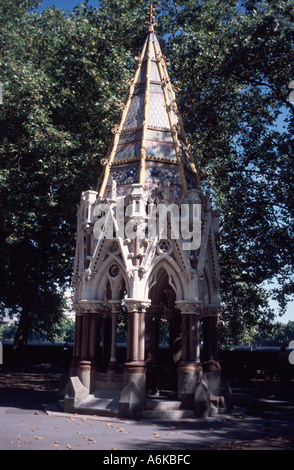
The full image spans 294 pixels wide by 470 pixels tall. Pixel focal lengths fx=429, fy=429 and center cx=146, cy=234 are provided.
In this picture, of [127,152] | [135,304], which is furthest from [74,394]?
[127,152]

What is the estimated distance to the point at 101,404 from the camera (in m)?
11.0

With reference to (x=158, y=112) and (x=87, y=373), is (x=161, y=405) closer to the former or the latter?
(x=87, y=373)

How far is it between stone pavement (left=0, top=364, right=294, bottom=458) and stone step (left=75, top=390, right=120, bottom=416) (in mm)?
324

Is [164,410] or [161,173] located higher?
[161,173]

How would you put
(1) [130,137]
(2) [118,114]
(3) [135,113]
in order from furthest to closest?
(2) [118,114], (3) [135,113], (1) [130,137]

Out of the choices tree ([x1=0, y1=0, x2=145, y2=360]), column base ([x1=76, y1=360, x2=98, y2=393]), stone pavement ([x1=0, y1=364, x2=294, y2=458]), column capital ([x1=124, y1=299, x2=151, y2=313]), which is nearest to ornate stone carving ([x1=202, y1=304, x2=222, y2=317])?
column capital ([x1=124, y1=299, x2=151, y2=313])

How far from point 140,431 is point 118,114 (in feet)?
48.2

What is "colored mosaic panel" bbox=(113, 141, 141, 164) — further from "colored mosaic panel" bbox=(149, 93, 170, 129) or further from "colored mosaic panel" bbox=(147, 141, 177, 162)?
"colored mosaic panel" bbox=(149, 93, 170, 129)

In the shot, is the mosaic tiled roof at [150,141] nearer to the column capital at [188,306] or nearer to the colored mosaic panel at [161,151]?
the colored mosaic panel at [161,151]

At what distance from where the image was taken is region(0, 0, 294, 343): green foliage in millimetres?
18656

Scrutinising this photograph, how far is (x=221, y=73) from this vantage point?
18.9 metres

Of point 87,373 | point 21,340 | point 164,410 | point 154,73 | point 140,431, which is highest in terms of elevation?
point 154,73
